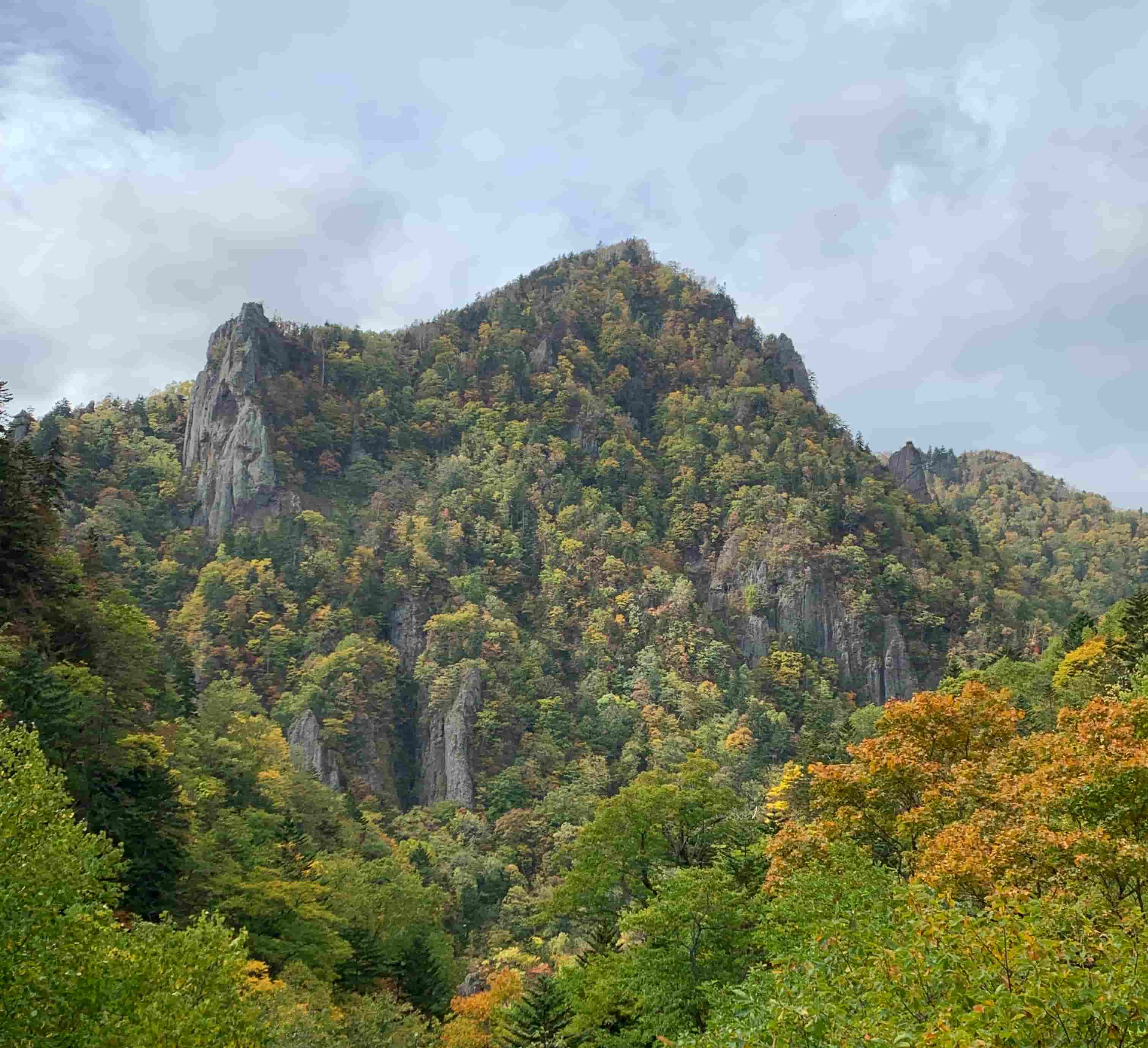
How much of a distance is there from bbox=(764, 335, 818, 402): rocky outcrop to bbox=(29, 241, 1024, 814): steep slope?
0.60 metres

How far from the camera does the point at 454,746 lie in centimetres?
9975

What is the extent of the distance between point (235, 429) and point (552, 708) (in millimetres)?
61350

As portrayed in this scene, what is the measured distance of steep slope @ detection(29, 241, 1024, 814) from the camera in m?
102

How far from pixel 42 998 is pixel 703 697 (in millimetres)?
91105

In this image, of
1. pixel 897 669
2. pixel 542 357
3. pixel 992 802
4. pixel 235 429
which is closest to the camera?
pixel 992 802

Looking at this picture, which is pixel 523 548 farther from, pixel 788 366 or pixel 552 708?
pixel 788 366

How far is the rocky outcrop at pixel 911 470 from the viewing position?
164 meters

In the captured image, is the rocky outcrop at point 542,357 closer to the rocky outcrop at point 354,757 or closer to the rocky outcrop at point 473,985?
the rocky outcrop at point 354,757

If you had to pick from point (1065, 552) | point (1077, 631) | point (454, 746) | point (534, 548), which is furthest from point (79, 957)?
point (1065, 552)

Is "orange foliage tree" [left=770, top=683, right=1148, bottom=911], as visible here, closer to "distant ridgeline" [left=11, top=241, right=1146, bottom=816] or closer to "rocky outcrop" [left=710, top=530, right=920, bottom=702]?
"distant ridgeline" [left=11, top=241, right=1146, bottom=816]

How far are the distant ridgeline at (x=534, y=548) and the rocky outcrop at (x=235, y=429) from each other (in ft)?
1.34

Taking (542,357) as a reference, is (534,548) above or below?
below

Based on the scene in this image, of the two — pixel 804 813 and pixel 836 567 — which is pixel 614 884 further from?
pixel 836 567

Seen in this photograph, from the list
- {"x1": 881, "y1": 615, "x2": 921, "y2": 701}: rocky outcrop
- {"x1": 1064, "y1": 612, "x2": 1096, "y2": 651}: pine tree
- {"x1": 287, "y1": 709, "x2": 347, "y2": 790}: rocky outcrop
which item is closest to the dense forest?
{"x1": 287, "y1": 709, "x2": 347, "y2": 790}: rocky outcrop
